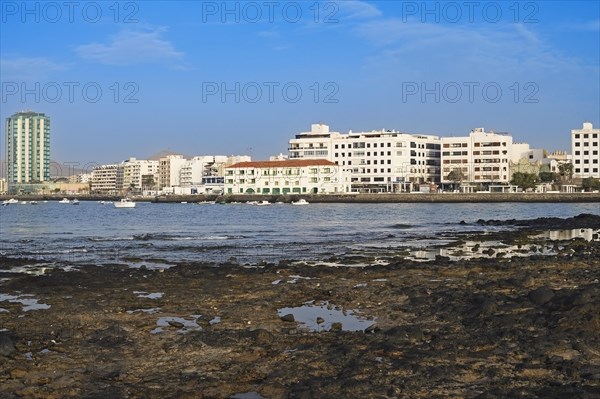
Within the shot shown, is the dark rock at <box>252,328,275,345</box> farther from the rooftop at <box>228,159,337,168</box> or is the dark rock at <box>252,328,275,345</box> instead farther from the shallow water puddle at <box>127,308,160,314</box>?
the rooftop at <box>228,159,337,168</box>

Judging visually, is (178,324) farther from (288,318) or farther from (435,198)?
(435,198)

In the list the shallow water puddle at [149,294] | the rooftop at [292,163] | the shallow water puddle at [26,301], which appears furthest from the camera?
the rooftop at [292,163]

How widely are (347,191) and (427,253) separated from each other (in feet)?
457

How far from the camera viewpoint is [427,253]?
104ft

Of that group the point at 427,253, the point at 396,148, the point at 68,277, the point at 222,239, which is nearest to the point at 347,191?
the point at 396,148

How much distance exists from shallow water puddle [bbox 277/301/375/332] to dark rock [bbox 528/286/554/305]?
143 inches

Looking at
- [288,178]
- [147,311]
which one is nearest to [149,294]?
[147,311]

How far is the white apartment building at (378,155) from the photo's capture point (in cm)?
17562

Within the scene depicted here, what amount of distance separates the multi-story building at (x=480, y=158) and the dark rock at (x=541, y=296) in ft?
522

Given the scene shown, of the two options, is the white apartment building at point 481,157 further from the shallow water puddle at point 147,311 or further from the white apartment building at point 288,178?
the shallow water puddle at point 147,311

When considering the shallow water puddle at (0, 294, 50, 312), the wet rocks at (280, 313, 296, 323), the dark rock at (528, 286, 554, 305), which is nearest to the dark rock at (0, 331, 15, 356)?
the shallow water puddle at (0, 294, 50, 312)

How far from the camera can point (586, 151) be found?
172 m

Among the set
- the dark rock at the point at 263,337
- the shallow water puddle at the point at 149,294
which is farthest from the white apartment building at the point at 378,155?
the dark rock at the point at 263,337

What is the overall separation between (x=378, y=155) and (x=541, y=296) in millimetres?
162833
